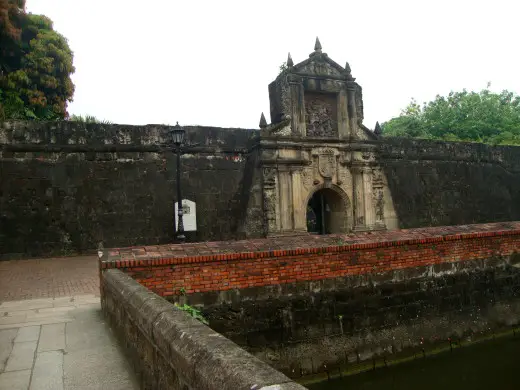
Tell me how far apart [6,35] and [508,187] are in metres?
22.2

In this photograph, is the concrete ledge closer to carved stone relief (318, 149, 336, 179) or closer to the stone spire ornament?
carved stone relief (318, 149, 336, 179)

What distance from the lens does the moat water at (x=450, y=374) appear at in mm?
6004

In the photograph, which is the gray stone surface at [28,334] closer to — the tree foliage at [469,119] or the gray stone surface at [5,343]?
the gray stone surface at [5,343]

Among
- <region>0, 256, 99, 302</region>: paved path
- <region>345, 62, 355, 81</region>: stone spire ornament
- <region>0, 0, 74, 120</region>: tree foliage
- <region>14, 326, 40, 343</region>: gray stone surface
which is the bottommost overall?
<region>14, 326, 40, 343</region>: gray stone surface

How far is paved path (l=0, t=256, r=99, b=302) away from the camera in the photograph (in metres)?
7.31

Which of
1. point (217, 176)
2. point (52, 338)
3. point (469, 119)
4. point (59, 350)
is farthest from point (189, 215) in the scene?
point (469, 119)

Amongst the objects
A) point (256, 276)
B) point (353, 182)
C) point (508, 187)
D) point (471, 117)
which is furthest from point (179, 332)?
point (471, 117)

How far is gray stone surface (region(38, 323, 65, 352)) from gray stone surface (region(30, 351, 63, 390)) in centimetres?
16

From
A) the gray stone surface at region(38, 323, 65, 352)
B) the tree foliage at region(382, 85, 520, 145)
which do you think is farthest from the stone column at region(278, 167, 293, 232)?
the tree foliage at region(382, 85, 520, 145)

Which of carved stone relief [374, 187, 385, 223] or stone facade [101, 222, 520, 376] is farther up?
carved stone relief [374, 187, 385, 223]

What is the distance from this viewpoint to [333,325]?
612 cm

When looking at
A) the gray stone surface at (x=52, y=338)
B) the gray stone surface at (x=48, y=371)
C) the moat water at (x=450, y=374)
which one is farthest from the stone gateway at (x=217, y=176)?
the gray stone surface at (x=48, y=371)

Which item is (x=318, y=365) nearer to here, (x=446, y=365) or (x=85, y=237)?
(x=446, y=365)

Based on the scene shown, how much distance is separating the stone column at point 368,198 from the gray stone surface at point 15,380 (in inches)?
457
